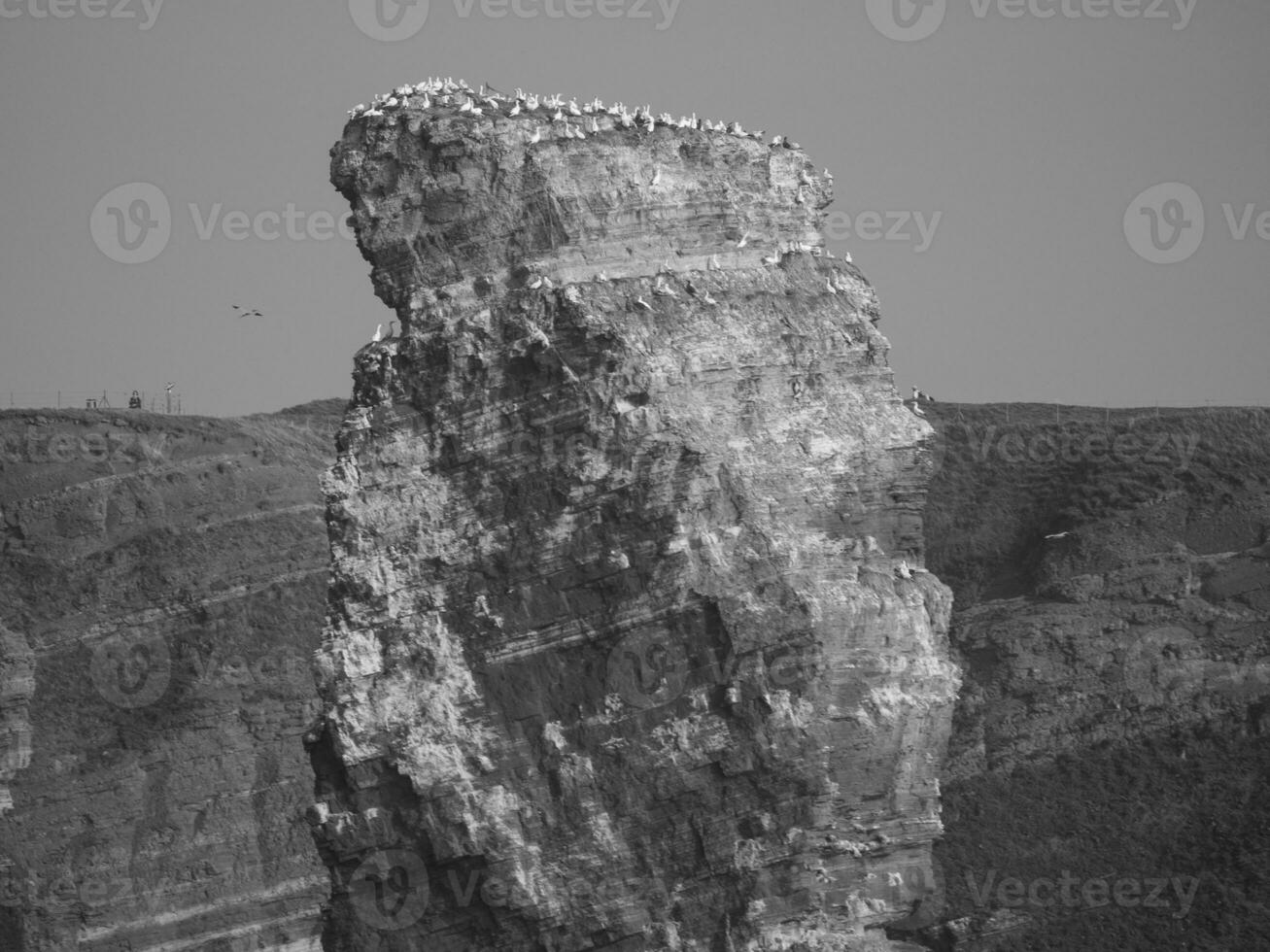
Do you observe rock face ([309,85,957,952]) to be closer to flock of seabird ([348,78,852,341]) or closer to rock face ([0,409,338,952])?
flock of seabird ([348,78,852,341])

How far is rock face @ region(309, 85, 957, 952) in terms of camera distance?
42125 millimetres

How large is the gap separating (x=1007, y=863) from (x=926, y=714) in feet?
51.7

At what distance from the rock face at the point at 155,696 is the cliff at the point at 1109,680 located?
1762 cm

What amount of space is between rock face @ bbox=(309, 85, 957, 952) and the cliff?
12.5m

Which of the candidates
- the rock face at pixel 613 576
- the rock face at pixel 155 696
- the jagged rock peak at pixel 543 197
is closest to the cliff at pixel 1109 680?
the rock face at pixel 613 576

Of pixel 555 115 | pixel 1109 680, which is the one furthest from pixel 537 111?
pixel 1109 680

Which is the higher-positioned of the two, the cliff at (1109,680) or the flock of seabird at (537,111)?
the flock of seabird at (537,111)

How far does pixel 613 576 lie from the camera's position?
4219cm

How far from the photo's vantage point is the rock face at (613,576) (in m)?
42.1

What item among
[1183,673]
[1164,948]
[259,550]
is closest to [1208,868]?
[1164,948]

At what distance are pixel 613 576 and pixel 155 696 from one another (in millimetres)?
35710

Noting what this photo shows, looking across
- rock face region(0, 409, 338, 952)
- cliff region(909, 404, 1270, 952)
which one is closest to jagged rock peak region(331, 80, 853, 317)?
cliff region(909, 404, 1270, 952)

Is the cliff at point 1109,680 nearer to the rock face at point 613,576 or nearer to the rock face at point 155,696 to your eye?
the rock face at point 613,576

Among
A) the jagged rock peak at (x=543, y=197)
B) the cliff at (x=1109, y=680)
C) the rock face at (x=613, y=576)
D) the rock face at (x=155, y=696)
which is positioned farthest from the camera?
the rock face at (x=155, y=696)
